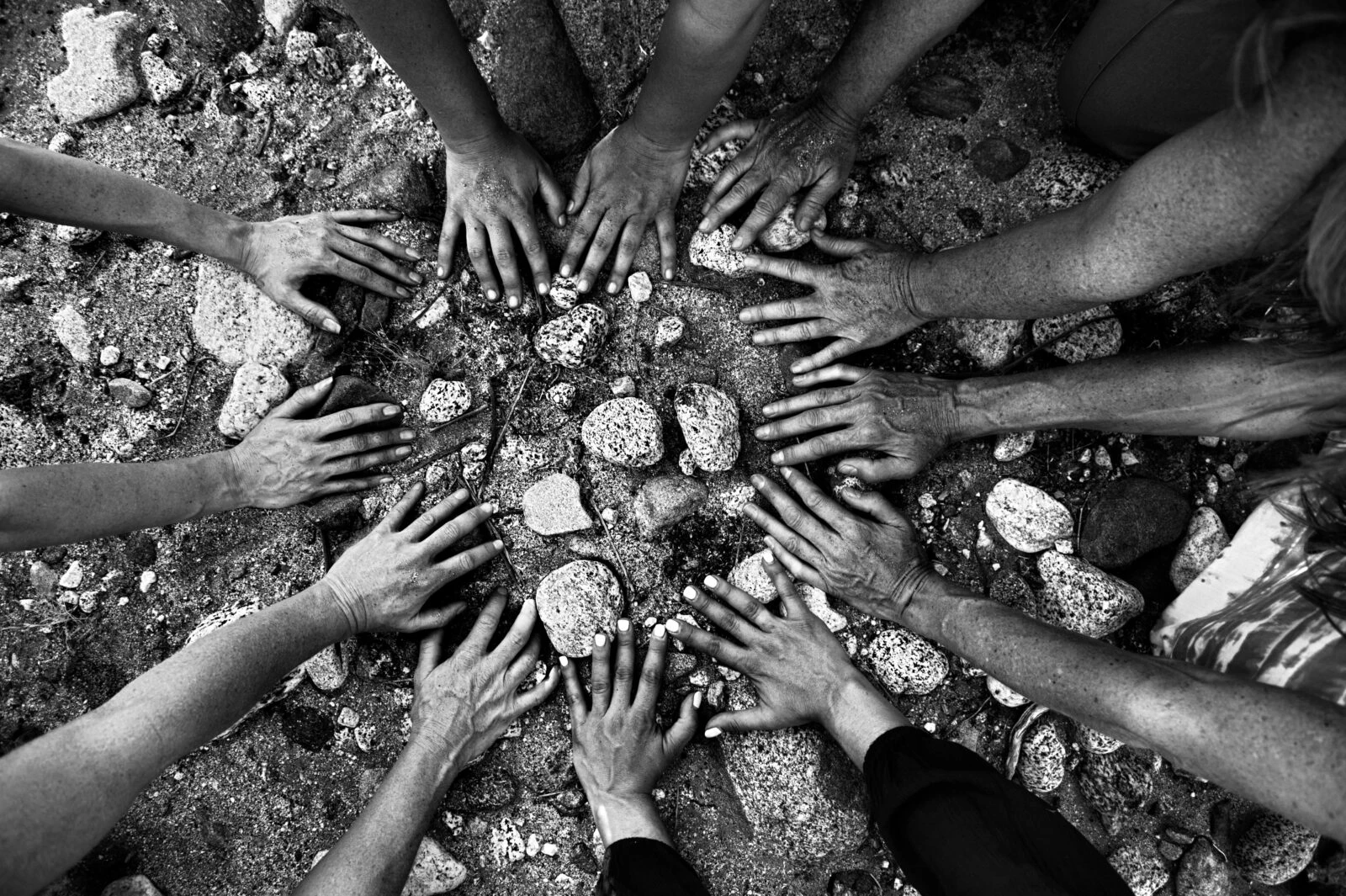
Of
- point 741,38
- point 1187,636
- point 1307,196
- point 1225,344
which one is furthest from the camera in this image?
point 1187,636

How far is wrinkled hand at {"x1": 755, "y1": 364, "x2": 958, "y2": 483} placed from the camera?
2012mm

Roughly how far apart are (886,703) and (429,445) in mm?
1361

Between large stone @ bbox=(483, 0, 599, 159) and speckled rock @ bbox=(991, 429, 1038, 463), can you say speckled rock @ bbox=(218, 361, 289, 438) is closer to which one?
large stone @ bbox=(483, 0, 599, 159)

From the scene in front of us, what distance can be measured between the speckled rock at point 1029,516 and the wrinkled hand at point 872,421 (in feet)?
0.70

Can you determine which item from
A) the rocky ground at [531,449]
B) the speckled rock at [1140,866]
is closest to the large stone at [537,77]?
the rocky ground at [531,449]

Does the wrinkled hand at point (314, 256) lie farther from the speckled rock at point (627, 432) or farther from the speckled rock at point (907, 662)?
the speckled rock at point (907, 662)

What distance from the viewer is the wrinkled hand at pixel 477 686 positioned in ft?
6.56

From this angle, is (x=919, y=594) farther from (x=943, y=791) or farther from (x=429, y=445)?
(x=429, y=445)

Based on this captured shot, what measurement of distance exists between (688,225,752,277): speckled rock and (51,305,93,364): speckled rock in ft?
5.39

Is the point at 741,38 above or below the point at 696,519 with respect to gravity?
above

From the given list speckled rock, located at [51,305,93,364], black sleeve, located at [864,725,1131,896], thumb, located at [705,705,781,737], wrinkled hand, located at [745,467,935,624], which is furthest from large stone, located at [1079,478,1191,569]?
speckled rock, located at [51,305,93,364]

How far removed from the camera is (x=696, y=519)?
2107 millimetres

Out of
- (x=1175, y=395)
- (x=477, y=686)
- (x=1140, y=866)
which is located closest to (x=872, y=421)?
(x=1175, y=395)

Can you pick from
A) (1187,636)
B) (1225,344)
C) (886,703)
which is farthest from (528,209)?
(1187,636)
